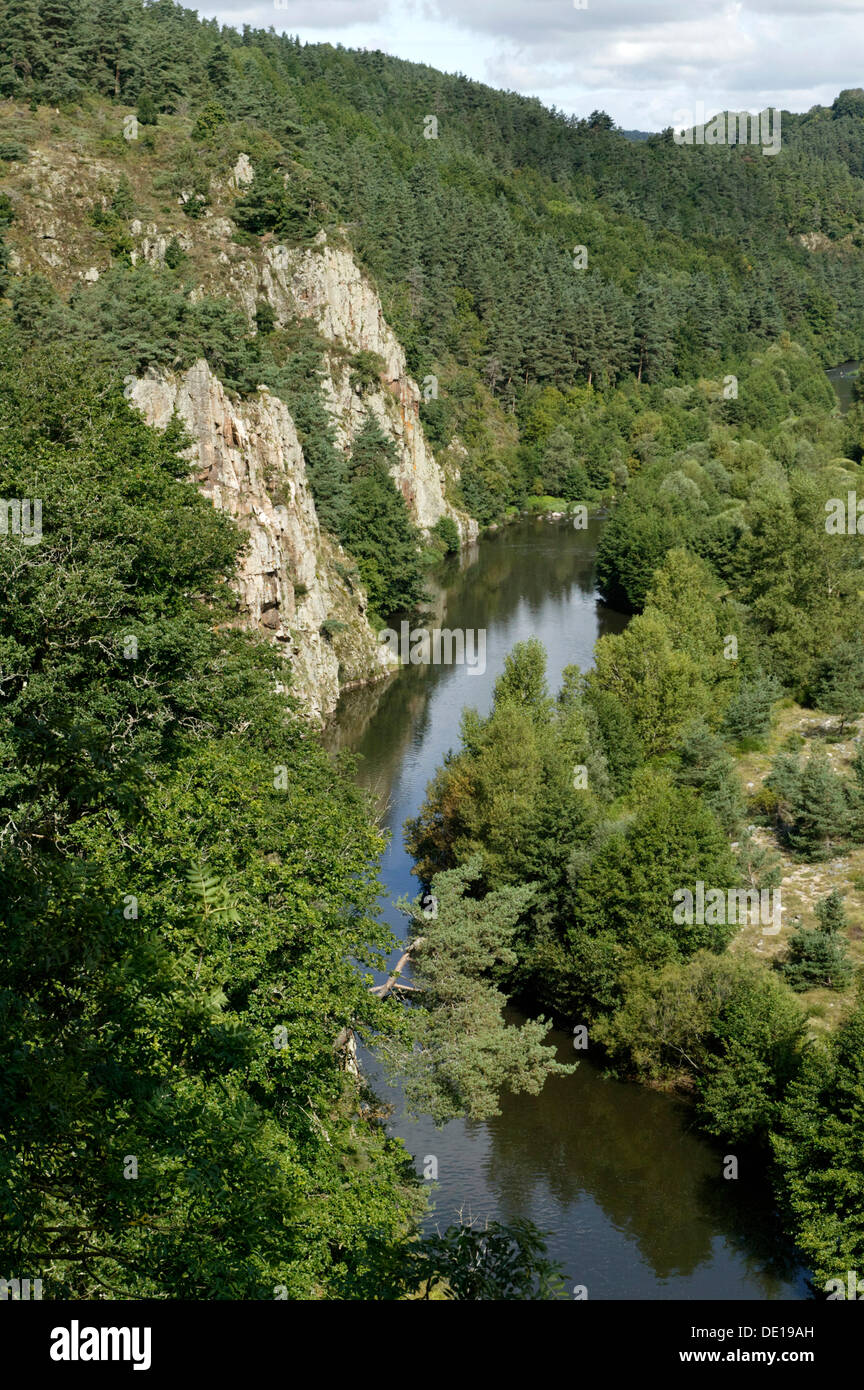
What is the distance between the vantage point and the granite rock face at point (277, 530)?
49.5 metres

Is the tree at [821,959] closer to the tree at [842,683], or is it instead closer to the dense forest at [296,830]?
the dense forest at [296,830]

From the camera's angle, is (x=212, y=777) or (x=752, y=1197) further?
(x=752, y=1197)

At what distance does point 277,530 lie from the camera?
5516cm

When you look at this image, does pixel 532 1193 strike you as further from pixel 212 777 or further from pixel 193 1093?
pixel 193 1093

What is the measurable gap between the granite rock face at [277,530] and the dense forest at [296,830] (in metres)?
1.80

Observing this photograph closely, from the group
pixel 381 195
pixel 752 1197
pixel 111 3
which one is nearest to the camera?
pixel 752 1197

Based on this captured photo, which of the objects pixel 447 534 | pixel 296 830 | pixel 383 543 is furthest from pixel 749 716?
pixel 447 534

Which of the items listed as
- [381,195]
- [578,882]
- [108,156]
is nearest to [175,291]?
[108,156]

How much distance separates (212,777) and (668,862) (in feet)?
51.2

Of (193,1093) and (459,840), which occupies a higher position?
(459,840)

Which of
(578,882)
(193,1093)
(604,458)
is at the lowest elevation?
(193,1093)

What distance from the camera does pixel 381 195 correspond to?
122250 mm

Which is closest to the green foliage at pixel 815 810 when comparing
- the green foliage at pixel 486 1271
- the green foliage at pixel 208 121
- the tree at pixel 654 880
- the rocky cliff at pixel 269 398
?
the tree at pixel 654 880
